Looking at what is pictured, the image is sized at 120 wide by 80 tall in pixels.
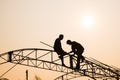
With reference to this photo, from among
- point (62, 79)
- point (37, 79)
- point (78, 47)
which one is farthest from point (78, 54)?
point (37, 79)

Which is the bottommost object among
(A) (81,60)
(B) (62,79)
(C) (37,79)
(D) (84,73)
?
(C) (37,79)

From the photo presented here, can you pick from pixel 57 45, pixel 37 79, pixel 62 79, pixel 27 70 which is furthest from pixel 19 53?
pixel 37 79

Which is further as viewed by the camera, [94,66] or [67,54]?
[94,66]

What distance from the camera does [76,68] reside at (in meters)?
19.1

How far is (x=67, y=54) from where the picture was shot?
19.1 m

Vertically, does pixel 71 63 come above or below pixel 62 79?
above

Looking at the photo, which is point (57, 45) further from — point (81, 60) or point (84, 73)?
point (84, 73)

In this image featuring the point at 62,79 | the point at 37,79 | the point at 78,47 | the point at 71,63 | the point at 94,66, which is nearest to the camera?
the point at 78,47

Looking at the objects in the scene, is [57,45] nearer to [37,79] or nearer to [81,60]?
[81,60]

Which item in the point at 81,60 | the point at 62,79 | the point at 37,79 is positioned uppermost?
the point at 81,60

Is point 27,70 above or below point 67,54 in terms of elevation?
below

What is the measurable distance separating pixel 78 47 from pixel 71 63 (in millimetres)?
1737

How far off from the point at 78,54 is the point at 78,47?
1.79 ft

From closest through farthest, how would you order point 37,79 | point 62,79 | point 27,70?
point 62,79, point 27,70, point 37,79
